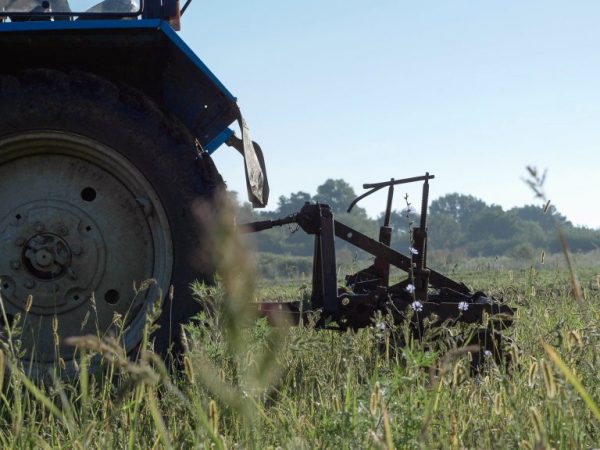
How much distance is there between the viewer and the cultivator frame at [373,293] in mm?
3912

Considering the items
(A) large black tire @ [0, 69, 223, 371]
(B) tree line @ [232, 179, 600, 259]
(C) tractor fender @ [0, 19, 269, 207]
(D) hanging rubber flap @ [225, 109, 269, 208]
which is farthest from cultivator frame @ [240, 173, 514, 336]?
(B) tree line @ [232, 179, 600, 259]

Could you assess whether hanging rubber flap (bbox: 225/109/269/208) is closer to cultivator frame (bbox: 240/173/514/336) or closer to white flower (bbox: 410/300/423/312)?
cultivator frame (bbox: 240/173/514/336)

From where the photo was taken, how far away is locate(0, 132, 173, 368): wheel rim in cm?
356

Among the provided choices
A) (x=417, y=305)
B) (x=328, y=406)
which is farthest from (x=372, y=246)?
(x=328, y=406)

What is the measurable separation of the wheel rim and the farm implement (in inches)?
26.4

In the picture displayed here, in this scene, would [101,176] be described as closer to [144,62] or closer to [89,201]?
[89,201]

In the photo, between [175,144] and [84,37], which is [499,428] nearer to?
[175,144]

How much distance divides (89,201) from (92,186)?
66mm

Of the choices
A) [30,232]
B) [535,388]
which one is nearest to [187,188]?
[30,232]

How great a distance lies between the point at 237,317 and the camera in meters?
1.19

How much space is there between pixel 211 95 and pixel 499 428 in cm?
218

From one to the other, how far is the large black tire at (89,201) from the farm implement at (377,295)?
60cm

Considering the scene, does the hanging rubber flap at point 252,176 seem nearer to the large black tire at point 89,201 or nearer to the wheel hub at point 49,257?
the large black tire at point 89,201

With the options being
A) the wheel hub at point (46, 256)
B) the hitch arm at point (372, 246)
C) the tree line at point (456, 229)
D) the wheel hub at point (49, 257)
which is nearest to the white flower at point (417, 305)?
the hitch arm at point (372, 246)
